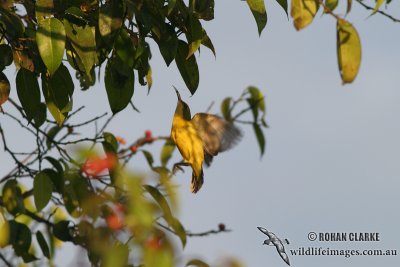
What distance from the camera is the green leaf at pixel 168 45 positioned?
2510 millimetres

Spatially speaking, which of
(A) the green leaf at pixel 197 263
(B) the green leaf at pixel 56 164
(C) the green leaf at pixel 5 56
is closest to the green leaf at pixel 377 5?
(A) the green leaf at pixel 197 263

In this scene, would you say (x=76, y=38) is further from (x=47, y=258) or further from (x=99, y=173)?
(x=47, y=258)

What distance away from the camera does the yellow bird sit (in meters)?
3.24

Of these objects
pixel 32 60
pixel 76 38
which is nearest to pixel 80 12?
pixel 76 38

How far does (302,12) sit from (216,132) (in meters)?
0.86

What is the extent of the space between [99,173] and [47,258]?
0.44 meters

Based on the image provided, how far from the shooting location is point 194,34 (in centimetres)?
259

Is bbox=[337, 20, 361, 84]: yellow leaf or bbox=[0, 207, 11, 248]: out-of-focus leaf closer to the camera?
bbox=[337, 20, 361, 84]: yellow leaf

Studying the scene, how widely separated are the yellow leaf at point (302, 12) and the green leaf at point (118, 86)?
1.56 feet

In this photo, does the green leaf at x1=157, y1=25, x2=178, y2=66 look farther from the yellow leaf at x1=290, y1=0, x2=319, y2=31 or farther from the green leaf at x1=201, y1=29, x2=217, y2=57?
the yellow leaf at x1=290, y1=0, x2=319, y2=31

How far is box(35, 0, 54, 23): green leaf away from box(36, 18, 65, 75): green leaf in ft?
0.21

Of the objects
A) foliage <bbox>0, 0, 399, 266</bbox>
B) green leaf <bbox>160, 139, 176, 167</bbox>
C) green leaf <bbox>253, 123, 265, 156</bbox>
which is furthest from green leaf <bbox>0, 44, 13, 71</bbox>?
green leaf <bbox>160, 139, 176, 167</bbox>

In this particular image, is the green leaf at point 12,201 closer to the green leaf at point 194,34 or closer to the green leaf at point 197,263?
the green leaf at point 197,263

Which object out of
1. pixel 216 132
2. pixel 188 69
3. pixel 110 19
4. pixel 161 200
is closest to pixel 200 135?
pixel 216 132
